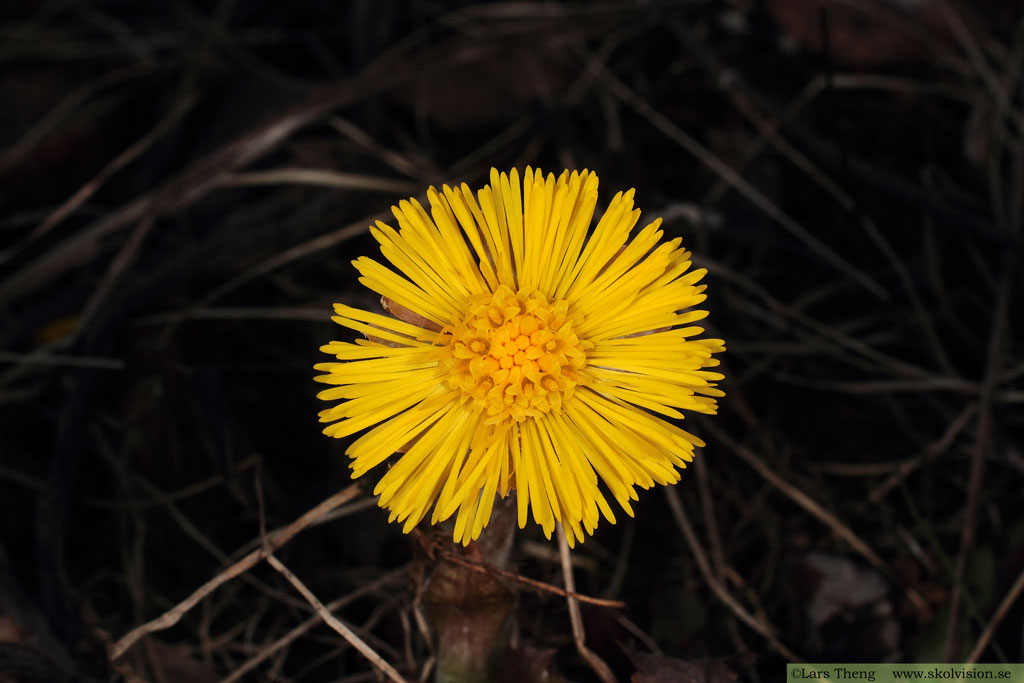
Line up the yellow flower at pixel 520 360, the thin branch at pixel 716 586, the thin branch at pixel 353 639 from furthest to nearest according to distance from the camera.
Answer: the thin branch at pixel 716 586 < the thin branch at pixel 353 639 < the yellow flower at pixel 520 360

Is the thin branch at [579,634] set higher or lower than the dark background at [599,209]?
lower

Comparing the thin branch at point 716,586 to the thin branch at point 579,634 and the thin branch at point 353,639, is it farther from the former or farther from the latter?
the thin branch at point 353,639

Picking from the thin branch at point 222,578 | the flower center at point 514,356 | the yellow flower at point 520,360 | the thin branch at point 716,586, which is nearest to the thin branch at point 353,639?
the thin branch at point 222,578

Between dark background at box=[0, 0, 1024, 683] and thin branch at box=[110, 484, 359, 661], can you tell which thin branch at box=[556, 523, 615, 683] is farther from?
thin branch at box=[110, 484, 359, 661]

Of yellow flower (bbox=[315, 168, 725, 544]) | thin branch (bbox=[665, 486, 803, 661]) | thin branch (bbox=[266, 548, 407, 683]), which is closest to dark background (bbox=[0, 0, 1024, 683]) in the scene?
thin branch (bbox=[665, 486, 803, 661])

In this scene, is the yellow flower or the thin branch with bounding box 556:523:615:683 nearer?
the yellow flower

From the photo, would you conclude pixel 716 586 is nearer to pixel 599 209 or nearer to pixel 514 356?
pixel 514 356

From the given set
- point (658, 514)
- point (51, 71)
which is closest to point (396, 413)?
point (658, 514)
